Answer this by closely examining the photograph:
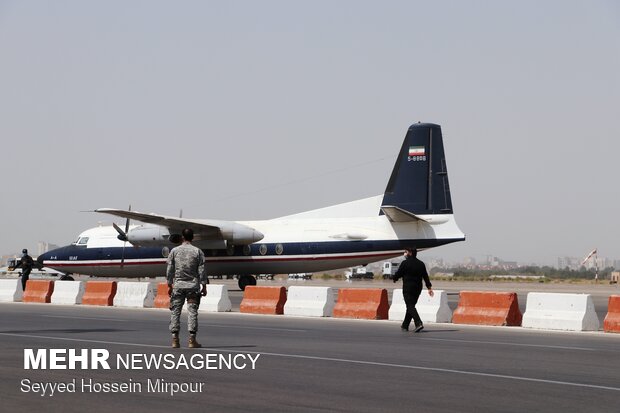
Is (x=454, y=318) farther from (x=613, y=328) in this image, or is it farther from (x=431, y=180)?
(x=431, y=180)

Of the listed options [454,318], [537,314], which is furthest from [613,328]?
[454,318]

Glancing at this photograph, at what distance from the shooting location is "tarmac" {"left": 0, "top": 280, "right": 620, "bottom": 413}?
10508mm

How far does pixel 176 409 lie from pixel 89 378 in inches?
103

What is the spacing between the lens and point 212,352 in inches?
624

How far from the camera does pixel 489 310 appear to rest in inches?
954

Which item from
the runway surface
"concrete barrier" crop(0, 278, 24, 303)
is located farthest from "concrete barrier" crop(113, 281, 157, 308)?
the runway surface

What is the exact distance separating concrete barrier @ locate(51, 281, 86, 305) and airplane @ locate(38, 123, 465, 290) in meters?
7.32

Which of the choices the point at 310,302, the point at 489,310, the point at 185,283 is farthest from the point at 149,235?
the point at 185,283

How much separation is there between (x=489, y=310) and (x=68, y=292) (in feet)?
54.4

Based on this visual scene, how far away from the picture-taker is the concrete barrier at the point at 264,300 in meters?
28.8

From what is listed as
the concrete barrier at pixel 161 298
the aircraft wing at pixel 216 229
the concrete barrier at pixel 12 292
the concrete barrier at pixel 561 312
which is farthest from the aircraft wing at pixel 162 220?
the concrete barrier at pixel 561 312

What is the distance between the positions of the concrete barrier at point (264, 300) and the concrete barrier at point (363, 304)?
6.24 ft

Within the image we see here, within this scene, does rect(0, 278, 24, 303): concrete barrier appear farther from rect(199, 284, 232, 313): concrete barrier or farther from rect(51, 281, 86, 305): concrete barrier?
rect(199, 284, 232, 313): concrete barrier

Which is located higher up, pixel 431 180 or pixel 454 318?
pixel 431 180
